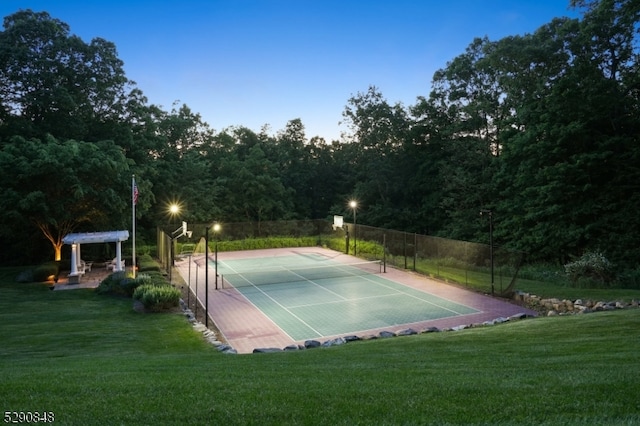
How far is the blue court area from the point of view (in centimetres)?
1289

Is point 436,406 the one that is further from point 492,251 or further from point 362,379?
point 492,251

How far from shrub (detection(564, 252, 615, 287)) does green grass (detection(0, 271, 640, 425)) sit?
802cm

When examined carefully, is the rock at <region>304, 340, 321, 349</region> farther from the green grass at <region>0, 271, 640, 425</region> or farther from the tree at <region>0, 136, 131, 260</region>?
the tree at <region>0, 136, 131, 260</region>

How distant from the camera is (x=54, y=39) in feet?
83.8

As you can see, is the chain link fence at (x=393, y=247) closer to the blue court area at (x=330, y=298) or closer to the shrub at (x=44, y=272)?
the blue court area at (x=330, y=298)

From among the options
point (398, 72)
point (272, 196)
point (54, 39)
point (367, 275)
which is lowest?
point (367, 275)

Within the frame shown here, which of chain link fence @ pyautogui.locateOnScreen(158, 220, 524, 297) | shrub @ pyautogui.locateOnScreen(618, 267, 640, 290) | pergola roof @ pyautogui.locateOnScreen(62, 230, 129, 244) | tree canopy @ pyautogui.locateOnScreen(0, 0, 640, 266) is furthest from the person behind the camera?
tree canopy @ pyautogui.locateOnScreen(0, 0, 640, 266)

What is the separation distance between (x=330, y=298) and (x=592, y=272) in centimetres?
1009

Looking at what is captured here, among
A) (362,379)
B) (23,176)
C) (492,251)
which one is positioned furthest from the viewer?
(23,176)

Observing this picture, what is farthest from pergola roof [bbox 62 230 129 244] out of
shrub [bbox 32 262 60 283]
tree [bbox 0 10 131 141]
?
tree [bbox 0 10 131 141]

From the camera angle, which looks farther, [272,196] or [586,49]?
[272,196]

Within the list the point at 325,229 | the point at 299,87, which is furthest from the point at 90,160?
the point at 325,229

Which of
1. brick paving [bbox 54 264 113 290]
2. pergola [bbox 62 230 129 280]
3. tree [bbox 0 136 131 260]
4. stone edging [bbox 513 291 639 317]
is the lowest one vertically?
brick paving [bbox 54 264 113 290]

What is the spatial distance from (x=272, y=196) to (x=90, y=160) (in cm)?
1879
